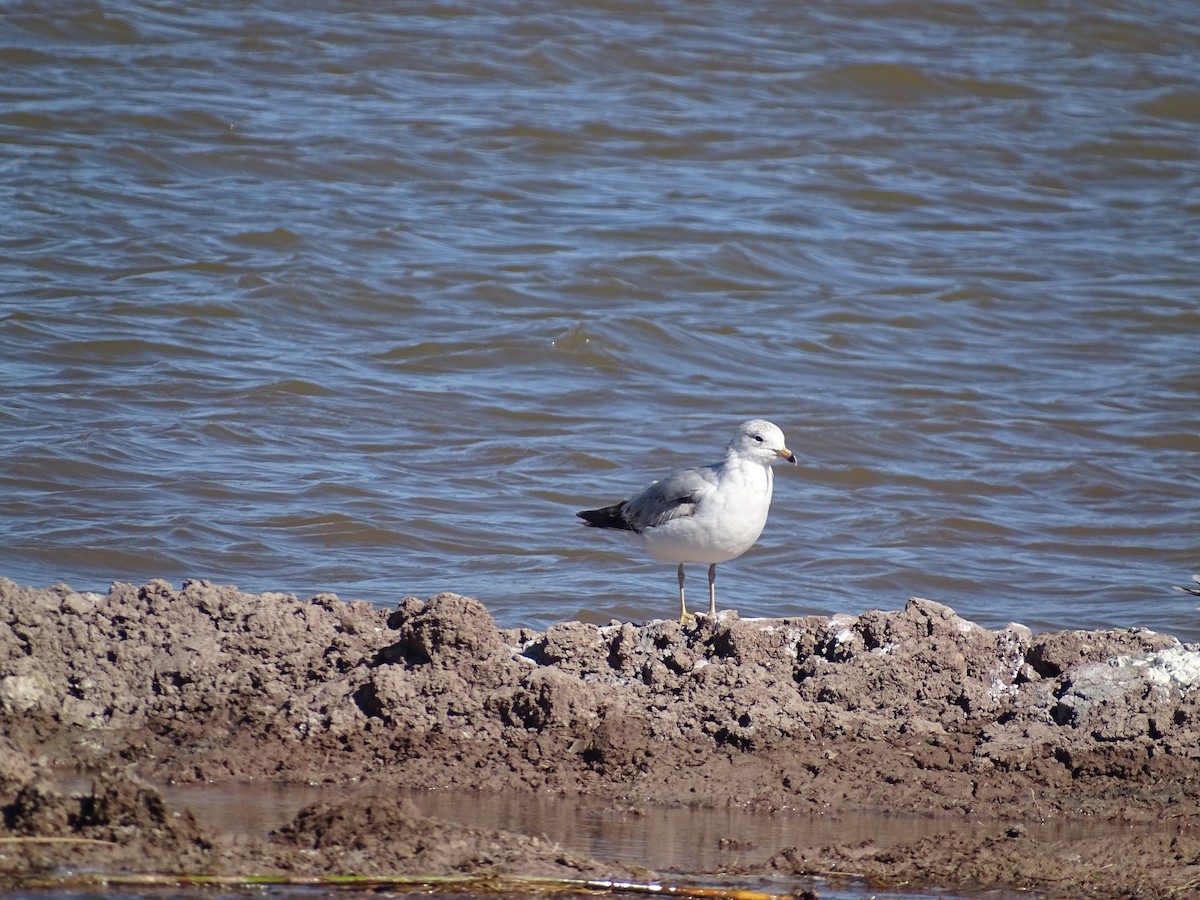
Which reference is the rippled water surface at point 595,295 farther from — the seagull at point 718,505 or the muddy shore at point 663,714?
the muddy shore at point 663,714

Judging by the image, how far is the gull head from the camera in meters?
5.73

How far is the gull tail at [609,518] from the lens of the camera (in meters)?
6.13

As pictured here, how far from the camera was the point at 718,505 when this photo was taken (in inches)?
221

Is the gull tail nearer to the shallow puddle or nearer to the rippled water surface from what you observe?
the rippled water surface

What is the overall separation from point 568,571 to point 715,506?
195 cm

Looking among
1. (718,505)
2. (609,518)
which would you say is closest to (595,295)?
(609,518)

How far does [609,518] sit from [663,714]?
1.70 m

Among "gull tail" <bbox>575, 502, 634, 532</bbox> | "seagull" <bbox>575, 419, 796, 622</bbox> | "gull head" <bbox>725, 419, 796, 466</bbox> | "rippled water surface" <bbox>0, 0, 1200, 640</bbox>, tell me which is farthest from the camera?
"rippled water surface" <bbox>0, 0, 1200, 640</bbox>

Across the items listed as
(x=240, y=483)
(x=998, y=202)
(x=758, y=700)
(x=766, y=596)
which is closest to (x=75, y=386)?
(x=240, y=483)

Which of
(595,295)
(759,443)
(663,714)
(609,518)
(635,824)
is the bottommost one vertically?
(635,824)

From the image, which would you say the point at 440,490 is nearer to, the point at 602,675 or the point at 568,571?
the point at 568,571

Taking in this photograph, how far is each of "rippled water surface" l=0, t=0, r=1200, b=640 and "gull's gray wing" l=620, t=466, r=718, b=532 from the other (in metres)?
1.04

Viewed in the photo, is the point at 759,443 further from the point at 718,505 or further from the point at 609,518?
the point at 609,518

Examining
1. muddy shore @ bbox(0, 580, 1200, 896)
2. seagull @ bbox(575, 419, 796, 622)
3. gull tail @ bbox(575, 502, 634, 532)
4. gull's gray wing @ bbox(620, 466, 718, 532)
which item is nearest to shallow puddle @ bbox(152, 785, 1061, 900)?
muddy shore @ bbox(0, 580, 1200, 896)
